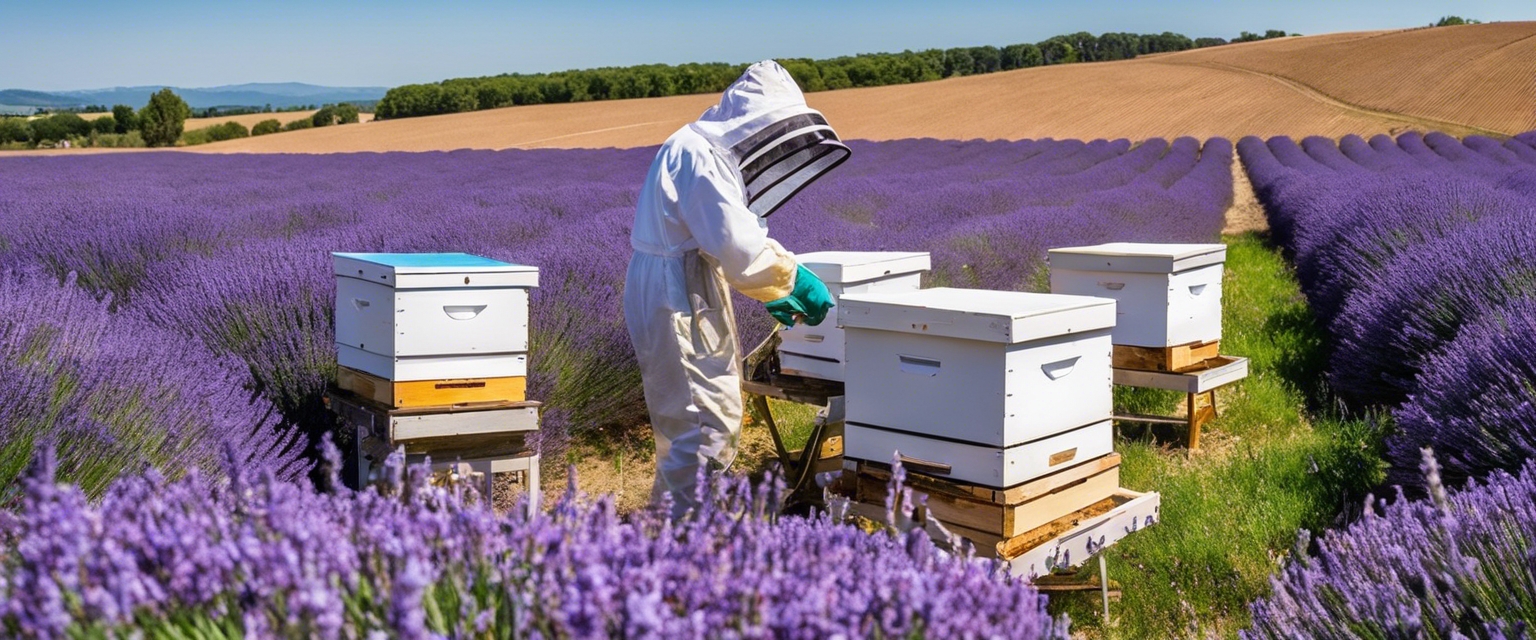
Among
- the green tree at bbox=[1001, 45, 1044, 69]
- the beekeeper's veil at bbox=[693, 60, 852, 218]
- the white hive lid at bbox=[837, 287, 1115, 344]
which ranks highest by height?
the green tree at bbox=[1001, 45, 1044, 69]

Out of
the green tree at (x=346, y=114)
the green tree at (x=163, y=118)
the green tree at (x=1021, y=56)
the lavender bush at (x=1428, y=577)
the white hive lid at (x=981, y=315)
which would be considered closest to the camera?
the lavender bush at (x=1428, y=577)

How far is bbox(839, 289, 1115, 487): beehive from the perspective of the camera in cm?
335

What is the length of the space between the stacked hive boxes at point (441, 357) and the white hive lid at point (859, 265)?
109 cm

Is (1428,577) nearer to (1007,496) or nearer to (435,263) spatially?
(1007,496)

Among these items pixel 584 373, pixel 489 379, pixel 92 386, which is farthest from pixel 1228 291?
pixel 92 386

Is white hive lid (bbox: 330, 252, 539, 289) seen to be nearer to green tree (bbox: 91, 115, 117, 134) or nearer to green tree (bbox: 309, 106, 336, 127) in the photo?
green tree (bbox: 309, 106, 336, 127)

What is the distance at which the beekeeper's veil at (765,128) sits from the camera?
3.89 metres

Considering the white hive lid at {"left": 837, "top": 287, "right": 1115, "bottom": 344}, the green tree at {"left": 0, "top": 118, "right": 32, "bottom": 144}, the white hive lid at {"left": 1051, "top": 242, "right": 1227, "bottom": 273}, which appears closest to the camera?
the white hive lid at {"left": 837, "top": 287, "right": 1115, "bottom": 344}

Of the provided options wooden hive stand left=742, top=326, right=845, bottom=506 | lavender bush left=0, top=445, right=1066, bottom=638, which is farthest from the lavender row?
lavender bush left=0, top=445, right=1066, bottom=638

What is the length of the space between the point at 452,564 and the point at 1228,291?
9.35 m

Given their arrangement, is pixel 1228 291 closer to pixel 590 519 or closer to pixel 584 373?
pixel 584 373

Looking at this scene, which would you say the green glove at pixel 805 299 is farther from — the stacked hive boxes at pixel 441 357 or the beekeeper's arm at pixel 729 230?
the stacked hive boxes at pixel 441 357

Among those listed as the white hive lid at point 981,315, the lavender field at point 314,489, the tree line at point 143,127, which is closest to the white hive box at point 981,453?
the white hive lid at point 981,315

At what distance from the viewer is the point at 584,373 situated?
18.2 feet
